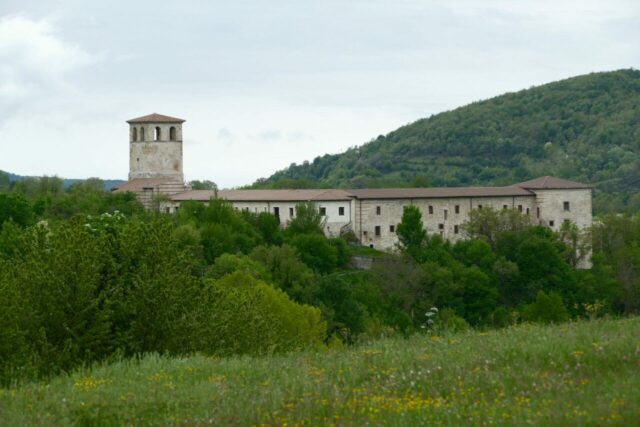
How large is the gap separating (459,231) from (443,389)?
191ft

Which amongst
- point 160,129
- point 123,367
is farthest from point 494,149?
point 123,367

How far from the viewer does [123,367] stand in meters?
14.4

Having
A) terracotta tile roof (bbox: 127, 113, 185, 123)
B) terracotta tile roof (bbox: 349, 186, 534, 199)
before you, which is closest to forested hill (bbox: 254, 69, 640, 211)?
terracotta tile roof (bbox: 127, 113, 185, 123)

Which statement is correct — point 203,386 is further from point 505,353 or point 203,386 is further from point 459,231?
point 459,231

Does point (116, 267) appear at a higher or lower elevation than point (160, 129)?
lower

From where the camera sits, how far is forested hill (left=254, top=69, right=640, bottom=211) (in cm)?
14675

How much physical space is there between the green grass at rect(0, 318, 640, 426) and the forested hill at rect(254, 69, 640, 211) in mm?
118094

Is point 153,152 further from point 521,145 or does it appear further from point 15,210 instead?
point 521,145

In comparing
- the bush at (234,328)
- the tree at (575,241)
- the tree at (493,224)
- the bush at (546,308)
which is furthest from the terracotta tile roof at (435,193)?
the bush at (234,328)

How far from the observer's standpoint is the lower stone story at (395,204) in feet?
225

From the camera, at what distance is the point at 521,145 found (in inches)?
6422

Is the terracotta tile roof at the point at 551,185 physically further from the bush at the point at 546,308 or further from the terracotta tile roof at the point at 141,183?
the terracotta tile roof at the point at 141,183

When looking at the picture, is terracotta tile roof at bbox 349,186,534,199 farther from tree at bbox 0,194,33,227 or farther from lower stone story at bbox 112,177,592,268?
tree at bbox 0,194,33,227

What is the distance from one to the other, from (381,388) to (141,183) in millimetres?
60417
